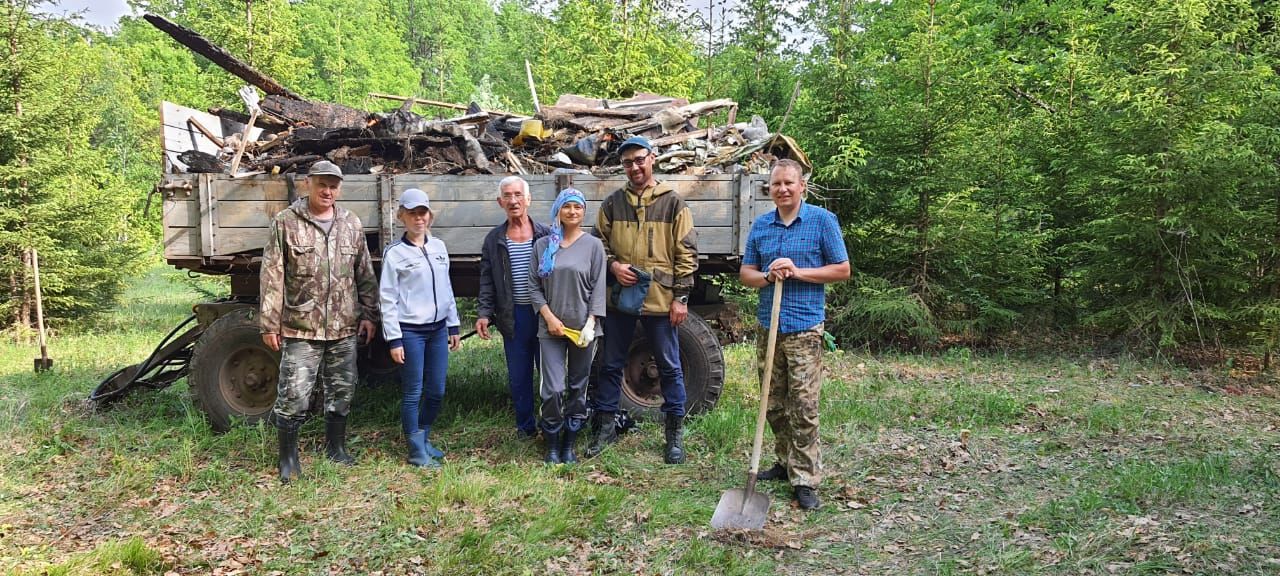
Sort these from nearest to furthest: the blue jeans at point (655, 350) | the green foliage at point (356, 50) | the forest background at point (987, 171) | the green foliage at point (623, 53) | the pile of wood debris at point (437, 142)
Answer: the blue jeans at point (655, 350), the pile of wood debris at point (437, 142), the forest background at point (987, 171), the green foliage at point (623, 53), the green foliage at point (356, 50)

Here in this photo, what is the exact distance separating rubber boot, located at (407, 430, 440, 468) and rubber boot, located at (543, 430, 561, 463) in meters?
0.70

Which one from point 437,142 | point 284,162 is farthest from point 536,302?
point 284,162

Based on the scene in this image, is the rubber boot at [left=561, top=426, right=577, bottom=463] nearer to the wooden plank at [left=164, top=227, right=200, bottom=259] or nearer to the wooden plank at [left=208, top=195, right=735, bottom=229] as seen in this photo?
the wooden plank at [left=208, top=195, right=735, bottom=229]

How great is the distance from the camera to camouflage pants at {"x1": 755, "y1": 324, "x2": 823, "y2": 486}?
3.97 meters

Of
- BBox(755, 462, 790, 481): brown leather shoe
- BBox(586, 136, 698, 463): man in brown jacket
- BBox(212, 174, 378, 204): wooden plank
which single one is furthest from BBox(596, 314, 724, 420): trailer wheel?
BBox(212, 174, 378, 204): wooden plank

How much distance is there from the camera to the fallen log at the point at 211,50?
6.19 m

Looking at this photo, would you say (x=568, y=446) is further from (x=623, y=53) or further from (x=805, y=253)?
(x=623, y=53)

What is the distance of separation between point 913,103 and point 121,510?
8105mm

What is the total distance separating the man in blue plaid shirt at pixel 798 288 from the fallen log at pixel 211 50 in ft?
14.9

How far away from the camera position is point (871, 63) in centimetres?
885

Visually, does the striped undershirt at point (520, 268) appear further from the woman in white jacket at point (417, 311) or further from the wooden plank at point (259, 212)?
the wooden plank at point (259, 212)

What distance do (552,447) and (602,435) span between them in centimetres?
38

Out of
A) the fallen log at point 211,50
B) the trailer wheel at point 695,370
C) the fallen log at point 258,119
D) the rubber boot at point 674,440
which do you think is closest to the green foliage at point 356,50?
the fallen log at point 211,50

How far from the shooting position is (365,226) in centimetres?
537
